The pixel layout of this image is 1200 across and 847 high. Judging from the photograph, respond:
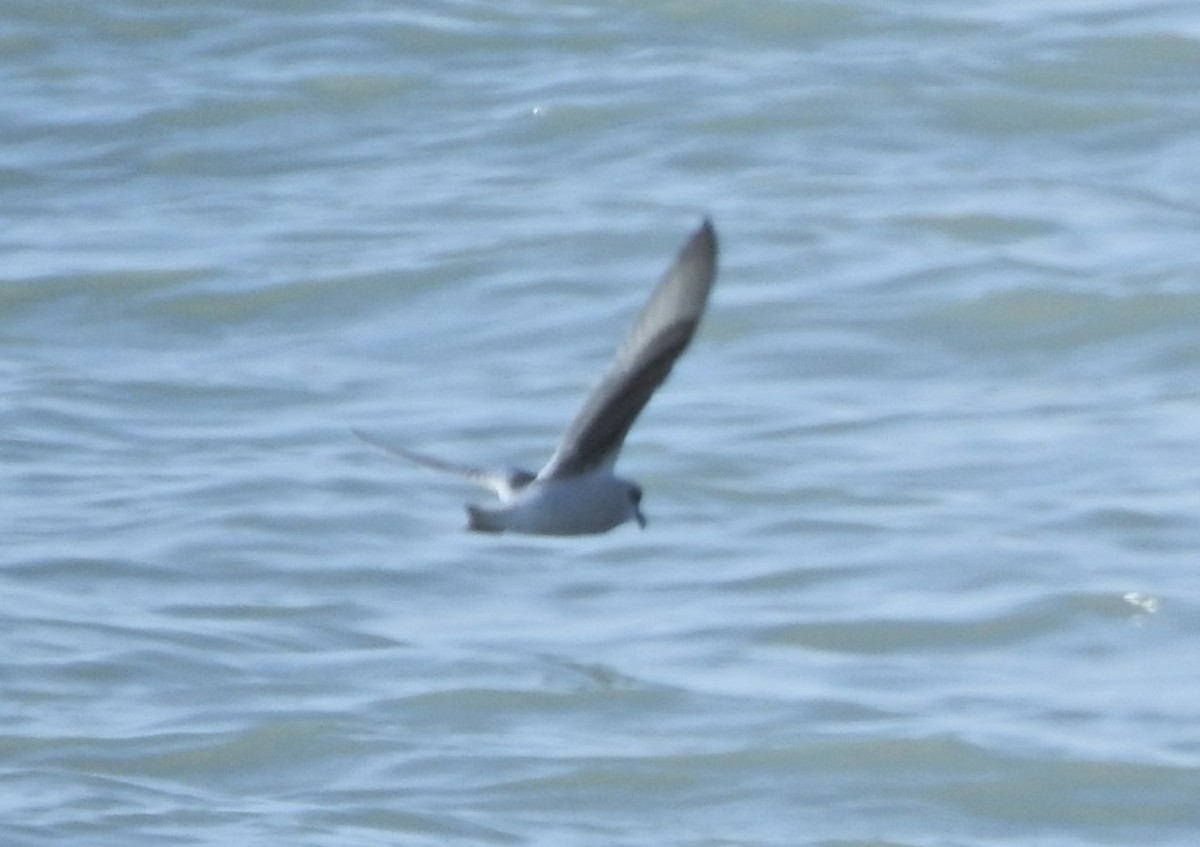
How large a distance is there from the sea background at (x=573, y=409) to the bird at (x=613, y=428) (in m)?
1.72

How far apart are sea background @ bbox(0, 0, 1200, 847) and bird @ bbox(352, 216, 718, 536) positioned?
172 centimetres

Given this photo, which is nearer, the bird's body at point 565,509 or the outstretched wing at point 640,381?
the bird's body at point 565,509

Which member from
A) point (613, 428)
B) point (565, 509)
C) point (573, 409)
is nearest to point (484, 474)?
point (565, 509)

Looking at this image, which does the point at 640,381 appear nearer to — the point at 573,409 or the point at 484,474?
the point at 484,474

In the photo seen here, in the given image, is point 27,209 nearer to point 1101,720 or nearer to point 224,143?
point 224,143

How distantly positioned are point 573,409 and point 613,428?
14.6ft

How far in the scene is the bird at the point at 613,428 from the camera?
609 cm

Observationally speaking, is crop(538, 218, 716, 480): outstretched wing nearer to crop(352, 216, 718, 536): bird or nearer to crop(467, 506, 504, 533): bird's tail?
crop(352, 216, 718, 536): bird

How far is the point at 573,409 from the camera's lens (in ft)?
35.1

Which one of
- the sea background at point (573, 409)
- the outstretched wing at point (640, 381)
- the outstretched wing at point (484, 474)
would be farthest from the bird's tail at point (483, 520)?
the sea background at point (573, 409)

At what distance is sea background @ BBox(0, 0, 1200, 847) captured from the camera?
26.7ft

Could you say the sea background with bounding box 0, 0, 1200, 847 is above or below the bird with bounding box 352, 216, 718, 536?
below

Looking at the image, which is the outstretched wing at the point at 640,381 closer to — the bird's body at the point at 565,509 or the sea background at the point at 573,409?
the bird's body at the point at 565,509

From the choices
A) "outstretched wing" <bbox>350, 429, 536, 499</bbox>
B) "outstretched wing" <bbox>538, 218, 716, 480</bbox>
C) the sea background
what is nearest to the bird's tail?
"outstretched wing" <bbox>350, 429, 536, 499</bbox>
